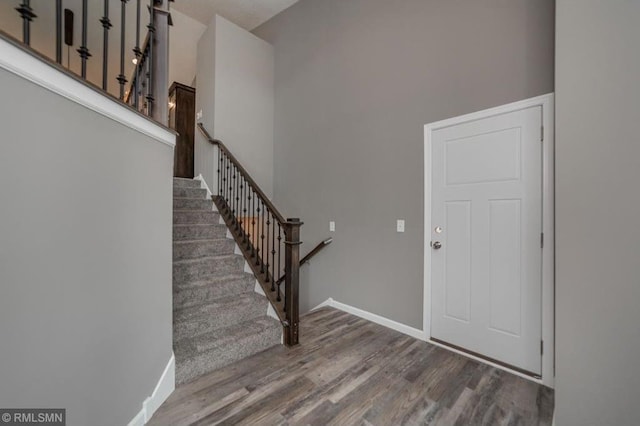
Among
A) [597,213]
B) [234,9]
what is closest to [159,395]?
[597,213]

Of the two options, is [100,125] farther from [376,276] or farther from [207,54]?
[207,54]

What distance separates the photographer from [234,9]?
428cm

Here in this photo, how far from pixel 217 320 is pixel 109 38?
17.6 feet

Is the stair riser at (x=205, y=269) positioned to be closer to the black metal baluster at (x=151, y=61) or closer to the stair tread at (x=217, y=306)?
Result: the stair tread at (x=217, y=306)

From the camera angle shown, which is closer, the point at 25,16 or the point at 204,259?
the point at 25,16

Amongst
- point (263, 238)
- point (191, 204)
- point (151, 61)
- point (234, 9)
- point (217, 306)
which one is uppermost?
point (234, 9)

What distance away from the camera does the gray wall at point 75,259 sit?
87 cm

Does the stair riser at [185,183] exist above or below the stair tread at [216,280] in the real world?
above

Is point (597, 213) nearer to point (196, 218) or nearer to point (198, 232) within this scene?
point (198, 232)

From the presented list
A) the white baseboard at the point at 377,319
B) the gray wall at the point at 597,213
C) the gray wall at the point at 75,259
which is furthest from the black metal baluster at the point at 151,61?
the white baseboard at the point at 377,319

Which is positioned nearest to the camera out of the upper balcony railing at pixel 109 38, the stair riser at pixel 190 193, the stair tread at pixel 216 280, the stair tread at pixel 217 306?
the upper balcony railing at pixel 109 38

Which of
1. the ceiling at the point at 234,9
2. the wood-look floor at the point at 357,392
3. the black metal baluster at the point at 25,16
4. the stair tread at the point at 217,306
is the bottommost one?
the wood-look floor at the point at 357,392

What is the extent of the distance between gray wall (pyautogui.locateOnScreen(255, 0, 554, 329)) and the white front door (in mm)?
179

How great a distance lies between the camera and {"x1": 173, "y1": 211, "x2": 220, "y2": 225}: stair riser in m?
3.26
